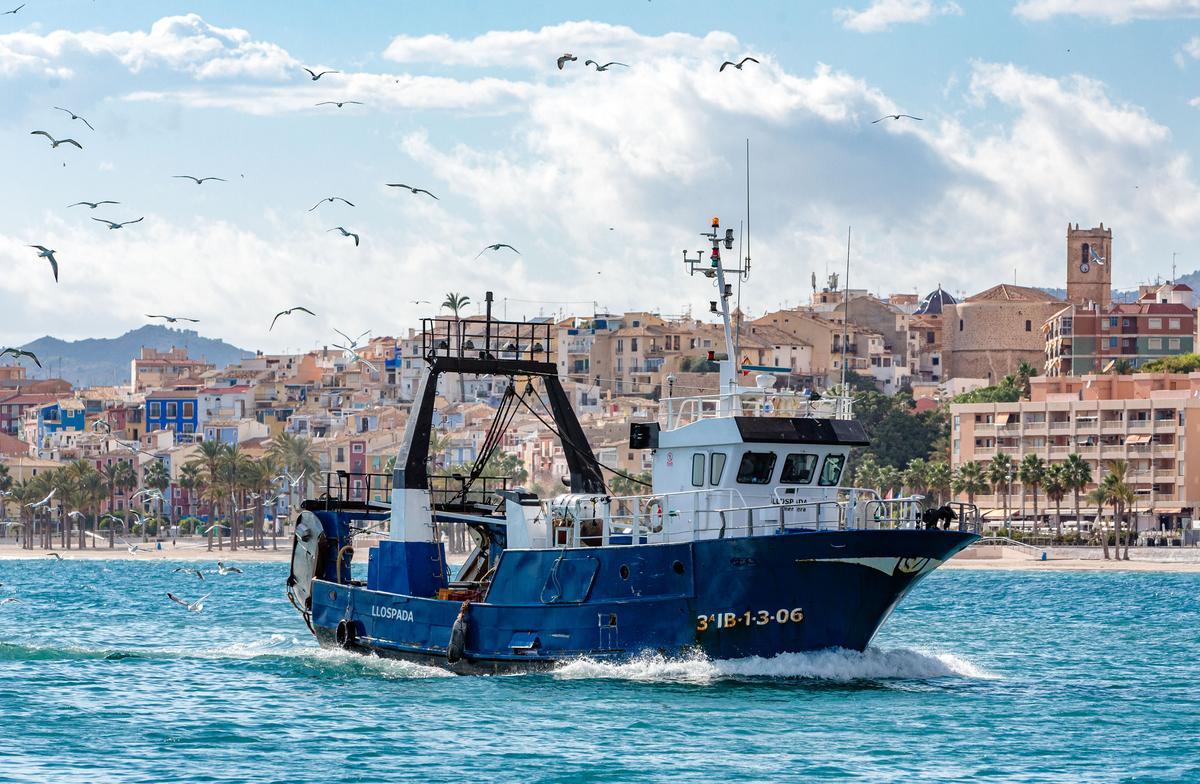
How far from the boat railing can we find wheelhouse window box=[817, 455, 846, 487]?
30.2 inches

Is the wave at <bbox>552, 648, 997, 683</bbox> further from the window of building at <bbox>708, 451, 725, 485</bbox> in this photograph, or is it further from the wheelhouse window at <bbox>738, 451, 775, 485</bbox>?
the window of building at <bbox>708, 451, 725, 485</bbox>

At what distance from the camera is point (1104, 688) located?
120 ft

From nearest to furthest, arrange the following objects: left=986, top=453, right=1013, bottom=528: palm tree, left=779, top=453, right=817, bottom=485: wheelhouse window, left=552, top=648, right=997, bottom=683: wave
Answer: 1. left=552, top=648, right=997, bottom=683: wave
2. left=779, top=453, right=817, bottom=485: wheelhouse window
3. left=986, top=453, right=1013, bottom=528: palm tree

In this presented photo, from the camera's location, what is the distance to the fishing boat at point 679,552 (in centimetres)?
3278

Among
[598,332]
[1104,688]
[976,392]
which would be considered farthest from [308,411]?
[1104,688]

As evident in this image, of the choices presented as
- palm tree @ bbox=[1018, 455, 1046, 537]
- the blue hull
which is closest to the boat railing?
the blue hull

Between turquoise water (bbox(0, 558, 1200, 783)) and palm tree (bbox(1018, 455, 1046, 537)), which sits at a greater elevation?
palm tree (bbox(1018, 455, 1046, 537))

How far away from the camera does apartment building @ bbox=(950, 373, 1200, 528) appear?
398ft

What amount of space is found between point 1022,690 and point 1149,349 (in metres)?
142

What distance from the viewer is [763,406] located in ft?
116

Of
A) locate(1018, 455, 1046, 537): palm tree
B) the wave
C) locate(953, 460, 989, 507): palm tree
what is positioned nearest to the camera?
the wave

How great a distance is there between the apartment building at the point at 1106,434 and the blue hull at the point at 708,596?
9103cm

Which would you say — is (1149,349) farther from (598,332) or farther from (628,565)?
(628,565)

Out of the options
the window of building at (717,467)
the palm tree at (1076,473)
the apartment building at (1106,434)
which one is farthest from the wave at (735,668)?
the apartment building at (1106,434)
